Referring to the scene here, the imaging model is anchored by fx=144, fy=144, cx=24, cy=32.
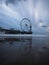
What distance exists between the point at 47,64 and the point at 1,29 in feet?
42.9

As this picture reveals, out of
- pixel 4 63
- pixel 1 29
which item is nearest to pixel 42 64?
pixel 4 63

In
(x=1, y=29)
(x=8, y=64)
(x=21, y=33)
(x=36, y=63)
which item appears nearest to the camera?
(x=8, y=64)

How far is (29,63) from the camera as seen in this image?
3008mm

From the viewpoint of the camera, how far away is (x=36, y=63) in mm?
3043

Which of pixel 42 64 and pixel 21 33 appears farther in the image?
pixel 21 33

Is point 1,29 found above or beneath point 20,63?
above

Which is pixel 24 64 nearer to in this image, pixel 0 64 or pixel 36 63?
pixel 36 63

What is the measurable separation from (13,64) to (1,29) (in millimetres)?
12942

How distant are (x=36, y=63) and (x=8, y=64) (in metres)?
0.60

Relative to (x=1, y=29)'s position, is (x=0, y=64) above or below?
below

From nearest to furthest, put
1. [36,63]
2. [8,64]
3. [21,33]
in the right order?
[8,64]
[36,63]
[21,33]

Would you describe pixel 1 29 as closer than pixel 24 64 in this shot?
No

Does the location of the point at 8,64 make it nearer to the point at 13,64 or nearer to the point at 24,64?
the point at 13,64

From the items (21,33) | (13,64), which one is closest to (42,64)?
(13,64)
